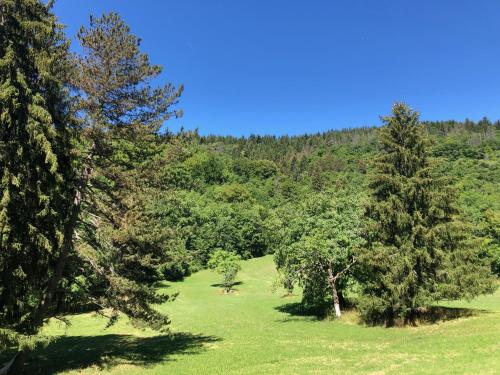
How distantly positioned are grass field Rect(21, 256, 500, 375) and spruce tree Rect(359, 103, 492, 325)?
1.88 metres

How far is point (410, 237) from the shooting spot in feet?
88.1

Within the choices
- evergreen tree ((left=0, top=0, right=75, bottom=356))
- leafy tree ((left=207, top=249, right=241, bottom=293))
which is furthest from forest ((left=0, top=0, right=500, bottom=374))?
leafy tree ((left=207, top=249, right=241, bottom=293))

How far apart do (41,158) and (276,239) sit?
23279mm

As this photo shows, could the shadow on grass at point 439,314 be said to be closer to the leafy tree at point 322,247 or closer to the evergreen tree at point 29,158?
the leafy tree at point 322,247

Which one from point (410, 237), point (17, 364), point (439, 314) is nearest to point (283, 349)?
point (17, 364)

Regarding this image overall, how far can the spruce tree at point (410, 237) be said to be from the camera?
85.4ft

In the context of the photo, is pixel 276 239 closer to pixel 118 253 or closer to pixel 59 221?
pixel 118 253

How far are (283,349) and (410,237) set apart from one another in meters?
12.1

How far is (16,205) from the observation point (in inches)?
521

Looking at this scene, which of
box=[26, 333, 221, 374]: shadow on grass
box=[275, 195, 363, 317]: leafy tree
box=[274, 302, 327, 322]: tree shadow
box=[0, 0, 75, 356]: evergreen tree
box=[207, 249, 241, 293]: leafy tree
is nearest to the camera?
box=[0, 0, 75, 356]: evergreen tree

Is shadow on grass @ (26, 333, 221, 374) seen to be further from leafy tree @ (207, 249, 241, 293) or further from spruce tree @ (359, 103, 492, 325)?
leafy tree @ (207, 249, 241, 293)

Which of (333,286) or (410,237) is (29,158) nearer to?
(410,237)

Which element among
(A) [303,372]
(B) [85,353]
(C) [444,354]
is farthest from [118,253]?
(C) [444,354]

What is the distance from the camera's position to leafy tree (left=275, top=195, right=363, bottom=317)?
30234 millimetres
